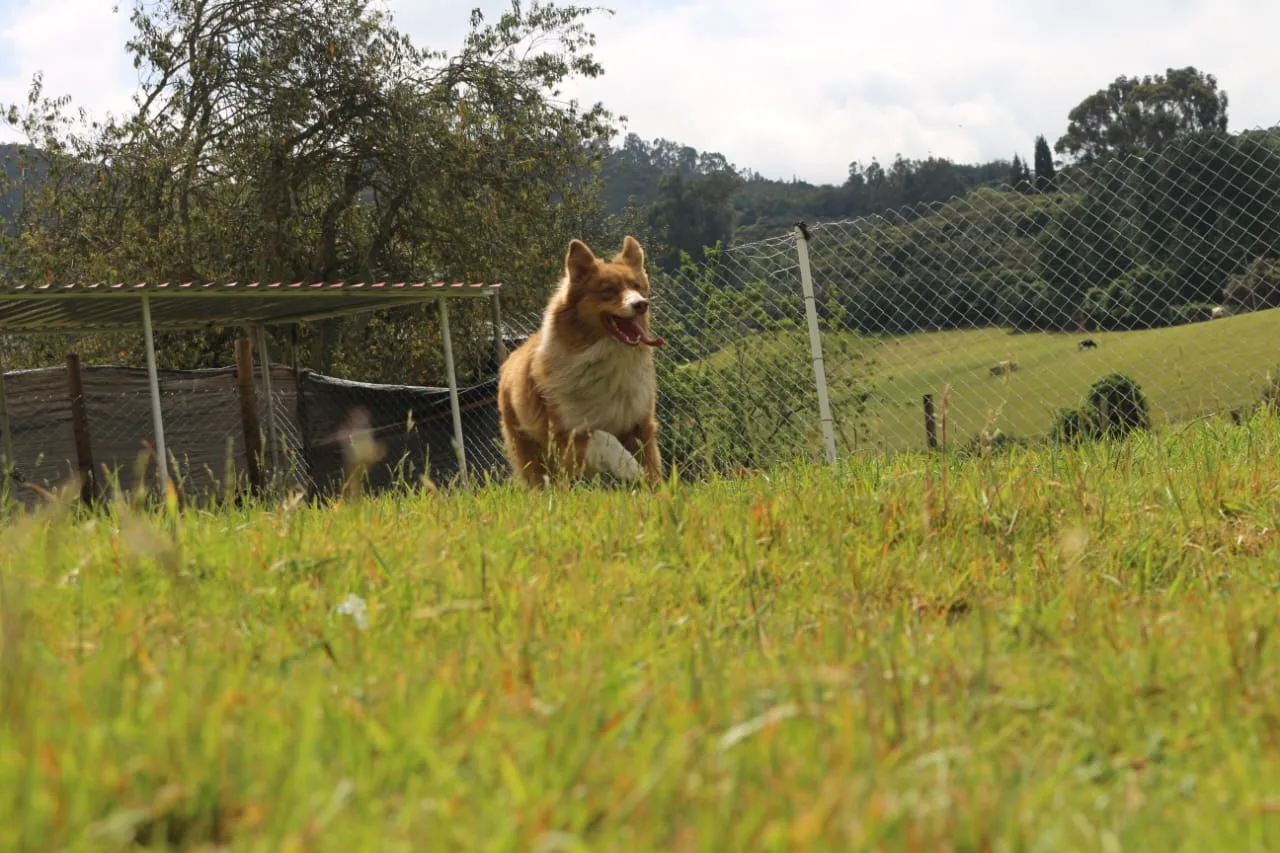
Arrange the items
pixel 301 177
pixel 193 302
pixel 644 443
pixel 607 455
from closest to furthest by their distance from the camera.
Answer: pixel 607 455 < pixel 644 443 < pixel 193 302 < pixel 301 177

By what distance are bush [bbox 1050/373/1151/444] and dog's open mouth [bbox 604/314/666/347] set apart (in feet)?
8.74

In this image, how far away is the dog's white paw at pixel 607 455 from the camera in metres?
7.27

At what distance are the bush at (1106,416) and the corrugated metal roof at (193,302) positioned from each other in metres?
5.76

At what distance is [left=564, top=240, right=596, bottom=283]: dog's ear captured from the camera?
786 cm

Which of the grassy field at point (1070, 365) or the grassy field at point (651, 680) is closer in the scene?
the grassy field at point (651, 680)

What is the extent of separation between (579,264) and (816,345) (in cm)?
175

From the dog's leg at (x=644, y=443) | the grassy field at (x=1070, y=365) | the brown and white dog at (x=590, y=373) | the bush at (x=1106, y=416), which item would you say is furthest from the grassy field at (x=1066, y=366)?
the brown and white dog at (x=590, y=373)

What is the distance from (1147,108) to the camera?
60.4 m

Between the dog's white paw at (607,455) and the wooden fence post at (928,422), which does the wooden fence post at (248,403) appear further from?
the wooden fence post at (928,422)

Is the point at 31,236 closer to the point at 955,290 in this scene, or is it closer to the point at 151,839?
the point at 955,290

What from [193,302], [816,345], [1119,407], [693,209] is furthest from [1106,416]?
[693,209]

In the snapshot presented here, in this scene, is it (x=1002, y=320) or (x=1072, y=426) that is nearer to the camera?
(x=1072, y=426)

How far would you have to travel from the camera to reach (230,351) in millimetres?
20953

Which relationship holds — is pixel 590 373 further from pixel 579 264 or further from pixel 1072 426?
pixel 1072 426
